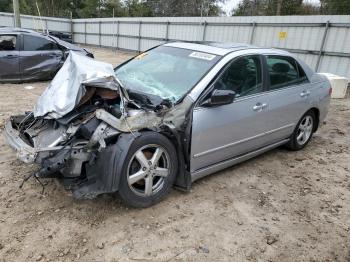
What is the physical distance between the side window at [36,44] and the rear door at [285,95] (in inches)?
287

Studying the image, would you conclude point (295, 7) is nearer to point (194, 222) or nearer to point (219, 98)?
point (219, 98)

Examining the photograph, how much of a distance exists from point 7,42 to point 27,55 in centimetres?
59

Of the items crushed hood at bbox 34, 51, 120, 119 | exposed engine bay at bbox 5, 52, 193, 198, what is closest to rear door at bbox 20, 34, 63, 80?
Answer: crushed hood at bbox 34, 51, 120, 119

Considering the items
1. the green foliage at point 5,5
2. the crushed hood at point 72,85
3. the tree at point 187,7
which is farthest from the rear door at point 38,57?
the green foliage at point 5,5

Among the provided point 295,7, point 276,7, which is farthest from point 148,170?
point 276,7

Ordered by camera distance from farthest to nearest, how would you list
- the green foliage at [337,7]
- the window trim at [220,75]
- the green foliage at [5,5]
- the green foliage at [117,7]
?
the green foliage at [5,5] → the green foliage at [117,7] → the green foliage at [337,7] → the window trim at [220,75]

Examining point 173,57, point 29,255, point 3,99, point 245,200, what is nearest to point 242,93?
point 173,57

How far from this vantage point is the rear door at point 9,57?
898cm

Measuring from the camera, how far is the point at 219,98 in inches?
141

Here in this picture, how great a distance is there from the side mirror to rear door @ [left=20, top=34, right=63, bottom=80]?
7.34m

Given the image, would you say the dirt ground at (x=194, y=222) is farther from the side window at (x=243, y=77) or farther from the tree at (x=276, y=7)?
the tree at (x=276, y=7)

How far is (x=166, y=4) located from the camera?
35.6 metres

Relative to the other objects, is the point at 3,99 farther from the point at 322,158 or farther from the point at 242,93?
the point at 322,158

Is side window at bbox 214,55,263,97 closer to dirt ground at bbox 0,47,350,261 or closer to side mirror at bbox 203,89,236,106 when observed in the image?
side mirror at bbox 203,89,236,106
